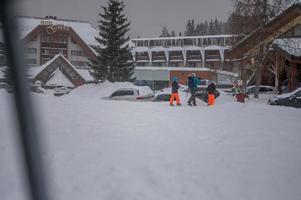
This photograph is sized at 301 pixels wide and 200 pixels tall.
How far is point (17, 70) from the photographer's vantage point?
26.9 ft

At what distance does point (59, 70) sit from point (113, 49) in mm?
17879

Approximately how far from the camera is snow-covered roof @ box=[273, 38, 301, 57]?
26.8 metres

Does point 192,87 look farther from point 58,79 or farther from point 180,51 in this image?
point 180,51

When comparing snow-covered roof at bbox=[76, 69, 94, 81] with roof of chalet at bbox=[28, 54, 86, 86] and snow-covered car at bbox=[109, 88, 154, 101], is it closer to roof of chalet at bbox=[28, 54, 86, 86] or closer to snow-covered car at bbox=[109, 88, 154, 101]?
roof of chalet at bbox=[28, 54, 86, 86]

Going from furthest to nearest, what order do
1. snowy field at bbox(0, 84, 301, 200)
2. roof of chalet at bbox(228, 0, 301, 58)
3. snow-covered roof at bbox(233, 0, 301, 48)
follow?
roof of chalet at bbox(228, 0, 301, 58) < snow-covered roof at bbox(233, 0, 301, 48) < snowy field at bbox(0, 84, 301, 200)

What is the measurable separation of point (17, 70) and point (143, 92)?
17.0 meters

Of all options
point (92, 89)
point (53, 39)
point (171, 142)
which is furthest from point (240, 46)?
point (53, 39)

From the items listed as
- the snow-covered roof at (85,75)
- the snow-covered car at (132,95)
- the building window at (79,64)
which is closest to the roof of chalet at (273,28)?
the snow-covered car at (132,95)

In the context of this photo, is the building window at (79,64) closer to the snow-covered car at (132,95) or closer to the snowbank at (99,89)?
the snowbank at (99,89)

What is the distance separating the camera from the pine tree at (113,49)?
41906 millimetres

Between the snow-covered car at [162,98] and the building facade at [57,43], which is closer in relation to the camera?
the snow-covered car at [162,98]

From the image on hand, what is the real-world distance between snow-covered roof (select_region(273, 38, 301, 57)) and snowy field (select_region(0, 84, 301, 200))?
16.8 m

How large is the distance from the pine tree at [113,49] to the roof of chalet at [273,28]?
15.9m

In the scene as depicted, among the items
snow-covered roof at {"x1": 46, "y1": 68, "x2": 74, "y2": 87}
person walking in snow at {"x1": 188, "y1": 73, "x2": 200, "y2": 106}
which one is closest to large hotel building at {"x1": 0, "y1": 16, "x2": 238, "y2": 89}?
snow-covered roof at {"x1": 46, "y1": 68, "x2": 74, "y2": 87}
